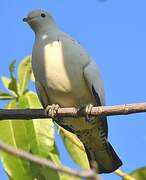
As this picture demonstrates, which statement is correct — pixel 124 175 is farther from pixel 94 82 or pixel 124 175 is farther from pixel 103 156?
pixel 103 156

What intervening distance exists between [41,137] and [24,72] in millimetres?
729

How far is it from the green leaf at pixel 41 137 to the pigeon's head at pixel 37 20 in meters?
1.25

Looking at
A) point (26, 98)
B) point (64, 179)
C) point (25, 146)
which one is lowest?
point (64, 179)

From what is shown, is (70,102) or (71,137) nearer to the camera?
(71,137)

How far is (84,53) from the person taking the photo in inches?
169

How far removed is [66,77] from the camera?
13.6 feet

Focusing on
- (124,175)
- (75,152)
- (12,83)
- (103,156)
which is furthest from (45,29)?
(124,175)

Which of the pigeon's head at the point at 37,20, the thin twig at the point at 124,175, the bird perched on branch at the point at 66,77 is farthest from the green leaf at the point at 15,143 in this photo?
the pigeon's head at the point at 37,20

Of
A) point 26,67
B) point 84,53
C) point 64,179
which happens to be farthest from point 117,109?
point 84,53

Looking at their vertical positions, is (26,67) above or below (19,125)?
above

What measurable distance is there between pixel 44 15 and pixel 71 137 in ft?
5.39

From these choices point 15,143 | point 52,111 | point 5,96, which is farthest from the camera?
point 52,111

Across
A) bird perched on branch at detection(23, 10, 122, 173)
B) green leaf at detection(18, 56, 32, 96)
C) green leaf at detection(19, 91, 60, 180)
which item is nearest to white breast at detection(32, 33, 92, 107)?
bird perched on branch at detection(23, 10, 122, 173)

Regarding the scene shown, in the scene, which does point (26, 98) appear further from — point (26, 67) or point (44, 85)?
point (44, 85)
